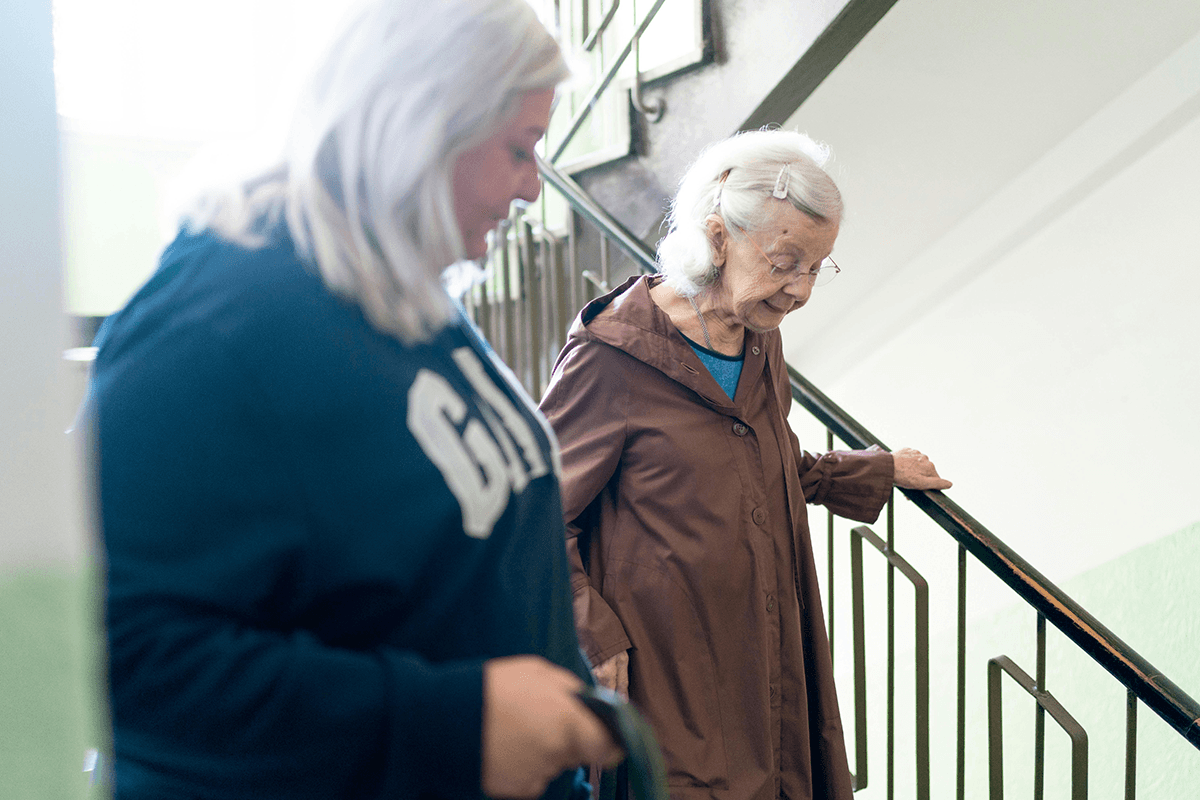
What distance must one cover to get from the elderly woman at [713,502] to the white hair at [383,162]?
0.79 meters

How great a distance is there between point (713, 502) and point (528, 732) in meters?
0.89

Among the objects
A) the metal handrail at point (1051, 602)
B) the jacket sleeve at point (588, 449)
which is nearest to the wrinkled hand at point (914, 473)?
the metal handrail at point (1051, 602)

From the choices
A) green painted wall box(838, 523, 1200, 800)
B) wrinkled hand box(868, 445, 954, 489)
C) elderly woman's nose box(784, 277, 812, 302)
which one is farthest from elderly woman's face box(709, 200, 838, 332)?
green painted wall box(838, 523, 1200, 800)

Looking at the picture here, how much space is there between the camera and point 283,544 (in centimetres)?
63

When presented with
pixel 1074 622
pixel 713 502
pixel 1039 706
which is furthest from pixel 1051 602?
pixel 713 502

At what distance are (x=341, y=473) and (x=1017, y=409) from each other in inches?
125

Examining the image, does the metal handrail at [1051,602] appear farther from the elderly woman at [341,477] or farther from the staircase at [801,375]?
the elderly woman at [341,477]

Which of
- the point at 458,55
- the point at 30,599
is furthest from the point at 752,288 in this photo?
the point at 30,599

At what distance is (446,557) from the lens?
0.71 m

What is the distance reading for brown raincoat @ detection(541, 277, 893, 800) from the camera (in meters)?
1.48

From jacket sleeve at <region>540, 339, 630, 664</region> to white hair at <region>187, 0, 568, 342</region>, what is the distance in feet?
2.51

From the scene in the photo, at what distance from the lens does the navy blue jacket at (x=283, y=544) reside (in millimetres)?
591

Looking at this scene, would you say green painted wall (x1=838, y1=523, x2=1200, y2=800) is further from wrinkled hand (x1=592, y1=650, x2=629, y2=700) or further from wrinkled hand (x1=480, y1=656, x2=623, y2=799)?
wrinkled hand (x1=480, y1=656, x2=623, y2=799)

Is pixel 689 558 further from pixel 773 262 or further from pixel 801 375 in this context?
pixel 801 375
